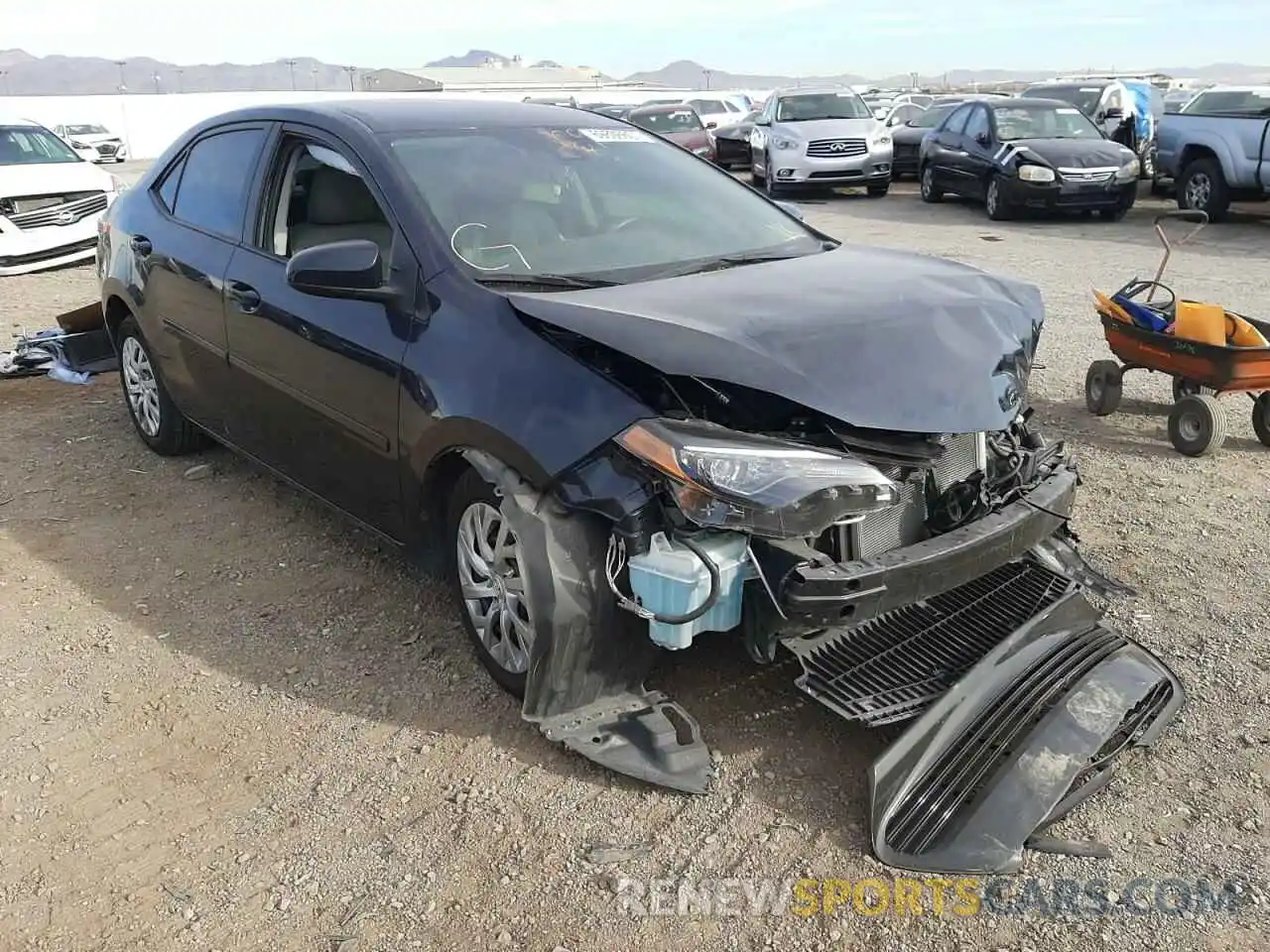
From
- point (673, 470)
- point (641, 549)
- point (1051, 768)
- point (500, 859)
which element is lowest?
point (500, 859)

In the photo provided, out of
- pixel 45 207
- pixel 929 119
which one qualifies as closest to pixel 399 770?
pixel 45 207

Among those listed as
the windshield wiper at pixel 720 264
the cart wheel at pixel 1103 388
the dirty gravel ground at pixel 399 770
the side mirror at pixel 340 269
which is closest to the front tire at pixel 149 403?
the dirty gravel ground at pixel 399 770

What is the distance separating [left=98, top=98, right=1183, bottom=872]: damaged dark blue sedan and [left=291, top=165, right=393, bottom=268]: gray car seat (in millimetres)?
14

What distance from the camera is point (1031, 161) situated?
14.1m

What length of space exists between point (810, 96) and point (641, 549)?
17.1 meters

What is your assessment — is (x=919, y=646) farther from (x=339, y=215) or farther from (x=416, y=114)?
(x=416, y=114)

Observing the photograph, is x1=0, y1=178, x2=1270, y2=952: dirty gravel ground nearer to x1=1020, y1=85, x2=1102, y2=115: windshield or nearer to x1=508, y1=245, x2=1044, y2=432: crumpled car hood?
x1=508, y1=245, x2=1044, y2=432: crumpled car hood

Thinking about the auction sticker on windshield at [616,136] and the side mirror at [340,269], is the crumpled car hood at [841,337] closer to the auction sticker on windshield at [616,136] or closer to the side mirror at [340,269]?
the side mirror at [340,269]

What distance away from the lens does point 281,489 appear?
5.13 meters

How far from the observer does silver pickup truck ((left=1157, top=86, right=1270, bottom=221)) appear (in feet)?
43.0

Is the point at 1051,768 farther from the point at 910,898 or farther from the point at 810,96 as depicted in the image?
the point at 810,96

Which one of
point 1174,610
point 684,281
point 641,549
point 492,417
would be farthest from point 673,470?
point 1174,610

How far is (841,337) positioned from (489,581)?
49.8 inches

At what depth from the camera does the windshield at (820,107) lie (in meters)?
17.8
